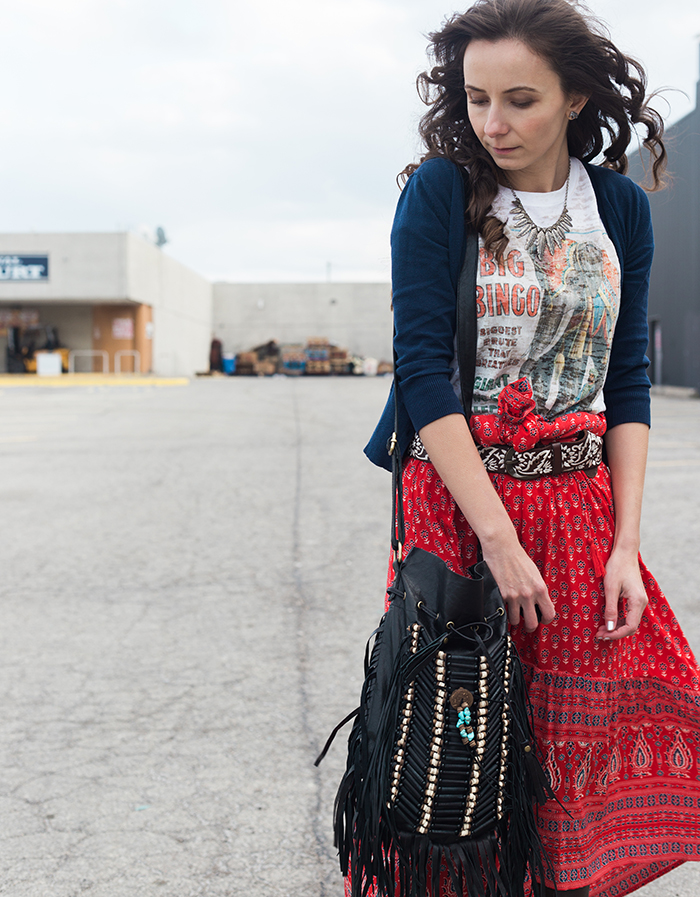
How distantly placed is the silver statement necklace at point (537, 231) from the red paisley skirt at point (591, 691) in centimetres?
44

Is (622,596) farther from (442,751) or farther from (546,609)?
(442,751)

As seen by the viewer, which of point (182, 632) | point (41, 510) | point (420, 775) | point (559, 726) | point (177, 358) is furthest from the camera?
point (177, 358)

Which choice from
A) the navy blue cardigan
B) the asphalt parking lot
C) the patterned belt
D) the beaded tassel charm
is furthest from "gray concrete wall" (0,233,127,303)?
the beaded tassel charm

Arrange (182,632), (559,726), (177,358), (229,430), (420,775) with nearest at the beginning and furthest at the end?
(420,775), (559,726), (182,632), (229,430), (177,358)

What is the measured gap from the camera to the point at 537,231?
5.18ft

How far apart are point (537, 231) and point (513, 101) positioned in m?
0.24

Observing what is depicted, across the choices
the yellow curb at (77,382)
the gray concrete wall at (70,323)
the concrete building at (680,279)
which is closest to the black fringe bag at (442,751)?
the concrete building at (680,279)

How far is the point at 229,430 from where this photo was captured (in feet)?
40.2

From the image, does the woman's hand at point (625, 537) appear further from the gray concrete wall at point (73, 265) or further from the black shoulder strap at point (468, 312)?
the gray concrete wall at point (73, 265)

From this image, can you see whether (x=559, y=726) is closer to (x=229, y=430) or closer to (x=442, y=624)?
(x=442, y=624)

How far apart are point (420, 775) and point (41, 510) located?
234 inches

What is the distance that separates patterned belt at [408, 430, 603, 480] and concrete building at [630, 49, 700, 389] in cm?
1942

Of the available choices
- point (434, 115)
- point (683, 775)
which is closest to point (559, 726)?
point (683, 775)

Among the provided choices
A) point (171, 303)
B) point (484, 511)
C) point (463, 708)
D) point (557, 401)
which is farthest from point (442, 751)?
point (171, 303)
